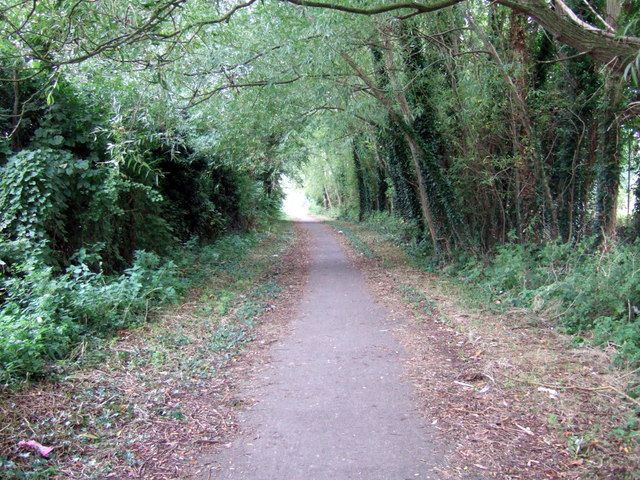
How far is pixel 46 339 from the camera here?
486 cm

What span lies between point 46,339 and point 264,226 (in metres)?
18.5

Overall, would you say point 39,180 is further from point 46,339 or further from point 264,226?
point 264,226

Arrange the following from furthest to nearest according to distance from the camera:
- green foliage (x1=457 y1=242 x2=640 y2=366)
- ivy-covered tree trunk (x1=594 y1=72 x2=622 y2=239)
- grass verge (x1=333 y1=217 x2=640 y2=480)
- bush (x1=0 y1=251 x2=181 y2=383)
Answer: ivy-covered tree trunk (x1=594 y1=72 x2=622 y2=239) → green foliage (x1=457 y1=242 x2=640 y2=366) → bush (x1=0 y1=251 x2=181 y2=383) → grass verge (x1=333 y1=217 x2=640 y2=480)

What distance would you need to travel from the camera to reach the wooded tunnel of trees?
5.34 metres

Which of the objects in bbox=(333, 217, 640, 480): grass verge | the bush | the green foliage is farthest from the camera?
the green foliage

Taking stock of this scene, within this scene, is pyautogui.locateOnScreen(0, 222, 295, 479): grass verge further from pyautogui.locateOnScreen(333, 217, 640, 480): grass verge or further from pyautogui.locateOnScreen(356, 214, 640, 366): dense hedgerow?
pyautogui.locateOnScreen(356, 214, 640, 366): dense hedgerow

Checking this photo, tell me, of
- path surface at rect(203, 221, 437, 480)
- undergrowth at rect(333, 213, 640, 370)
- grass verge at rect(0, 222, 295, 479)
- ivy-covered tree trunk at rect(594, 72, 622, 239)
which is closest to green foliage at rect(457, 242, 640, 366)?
undergrowth at rect(333, 213, 640, 370)

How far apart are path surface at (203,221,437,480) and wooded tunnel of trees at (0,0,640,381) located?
237 cm

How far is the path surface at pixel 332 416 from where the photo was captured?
3.31 metres

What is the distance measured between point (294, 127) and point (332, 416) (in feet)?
29.4

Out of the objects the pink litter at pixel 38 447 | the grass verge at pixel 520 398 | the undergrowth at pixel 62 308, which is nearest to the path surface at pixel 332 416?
the grass verge at pixel 520 398

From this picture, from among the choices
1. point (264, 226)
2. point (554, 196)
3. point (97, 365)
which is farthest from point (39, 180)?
point (264, 226)

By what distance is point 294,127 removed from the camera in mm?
11734

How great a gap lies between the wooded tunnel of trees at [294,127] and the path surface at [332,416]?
237cm
